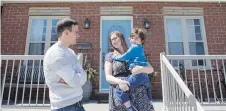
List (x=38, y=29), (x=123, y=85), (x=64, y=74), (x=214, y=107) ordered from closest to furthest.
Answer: (x=64, y=74) < (x=123, y=85) < (x=214, y=107) < (x=38, y=29)

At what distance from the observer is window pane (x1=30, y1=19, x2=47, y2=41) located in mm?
7445

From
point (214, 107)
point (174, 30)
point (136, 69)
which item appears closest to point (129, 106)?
point (136, 69)

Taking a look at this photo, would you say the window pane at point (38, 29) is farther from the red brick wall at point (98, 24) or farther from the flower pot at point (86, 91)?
the flower pot at point (86, 91)

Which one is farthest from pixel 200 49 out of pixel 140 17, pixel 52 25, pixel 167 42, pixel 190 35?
pixel 52 25

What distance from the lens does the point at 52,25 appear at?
746 cm

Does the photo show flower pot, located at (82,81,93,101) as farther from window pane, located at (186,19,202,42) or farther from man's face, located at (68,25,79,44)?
man's face, located at (68,25,79,44)

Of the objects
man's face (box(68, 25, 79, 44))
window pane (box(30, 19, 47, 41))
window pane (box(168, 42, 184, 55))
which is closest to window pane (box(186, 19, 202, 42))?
window pane (box(168, 42, 184, 55))

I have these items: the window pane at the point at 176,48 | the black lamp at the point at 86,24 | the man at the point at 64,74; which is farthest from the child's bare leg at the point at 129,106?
the window pane at the point at 176,48

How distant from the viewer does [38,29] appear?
748 cm

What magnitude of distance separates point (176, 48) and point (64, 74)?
6031mm

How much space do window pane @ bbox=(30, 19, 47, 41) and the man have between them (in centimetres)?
578

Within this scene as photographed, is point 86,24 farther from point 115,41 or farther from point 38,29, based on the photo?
point 115,41

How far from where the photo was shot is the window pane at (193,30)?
7469 millimetres

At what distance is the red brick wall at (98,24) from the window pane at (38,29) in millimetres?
240
